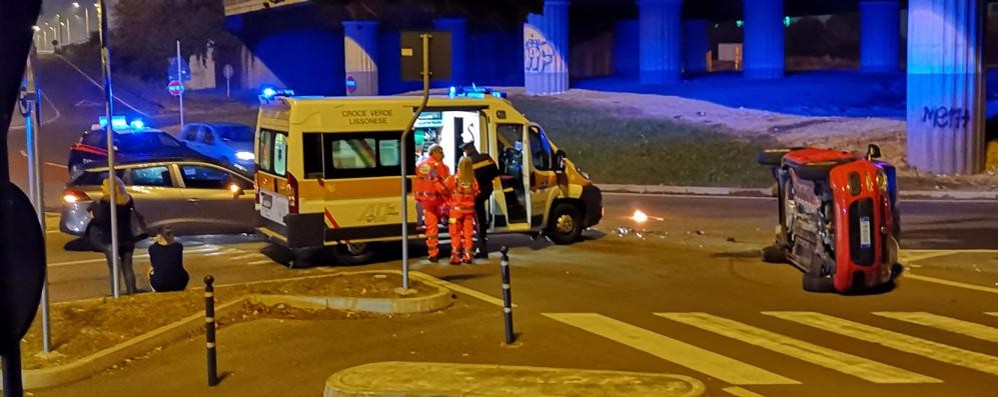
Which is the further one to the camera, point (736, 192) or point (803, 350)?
point (736, 192)

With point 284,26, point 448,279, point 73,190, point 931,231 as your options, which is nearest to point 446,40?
point 448,279

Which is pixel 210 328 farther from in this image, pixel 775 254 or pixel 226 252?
pixel 775 254

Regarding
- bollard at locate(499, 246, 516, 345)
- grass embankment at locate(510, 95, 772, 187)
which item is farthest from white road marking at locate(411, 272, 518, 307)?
grass embankment at locate(510, 95, 772, 187)

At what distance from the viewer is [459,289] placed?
13078 mm

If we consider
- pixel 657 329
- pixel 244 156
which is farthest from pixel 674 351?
pixel 244 156

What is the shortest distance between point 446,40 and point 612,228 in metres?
8.02

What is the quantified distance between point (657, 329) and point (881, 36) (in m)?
43.9

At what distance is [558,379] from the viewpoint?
8.23 m

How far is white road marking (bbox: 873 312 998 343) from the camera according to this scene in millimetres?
10461

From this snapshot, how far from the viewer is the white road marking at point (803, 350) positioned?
8812 mm

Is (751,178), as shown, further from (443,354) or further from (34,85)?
(34,85)

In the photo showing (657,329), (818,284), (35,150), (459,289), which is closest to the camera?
(35,150)

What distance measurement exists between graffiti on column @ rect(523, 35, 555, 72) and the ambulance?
32.5m

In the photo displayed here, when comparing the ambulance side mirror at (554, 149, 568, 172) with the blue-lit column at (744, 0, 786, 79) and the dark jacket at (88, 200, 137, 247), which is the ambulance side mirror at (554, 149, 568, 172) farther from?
the blue-lit column at (744, 0, 786, 79)
